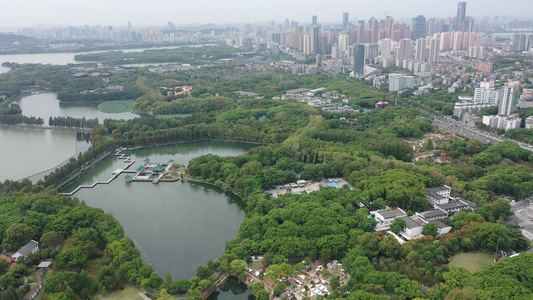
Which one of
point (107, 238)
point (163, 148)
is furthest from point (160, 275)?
point (163, 148)

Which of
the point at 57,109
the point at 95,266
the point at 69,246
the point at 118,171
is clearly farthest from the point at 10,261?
the point at 57,109

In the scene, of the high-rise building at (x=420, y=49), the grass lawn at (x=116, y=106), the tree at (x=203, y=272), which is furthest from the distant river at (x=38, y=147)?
the high-rise building at (x=420, y=49)

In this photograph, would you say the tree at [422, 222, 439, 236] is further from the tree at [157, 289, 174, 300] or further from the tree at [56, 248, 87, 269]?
the tree at [56, 248, 87, 269]

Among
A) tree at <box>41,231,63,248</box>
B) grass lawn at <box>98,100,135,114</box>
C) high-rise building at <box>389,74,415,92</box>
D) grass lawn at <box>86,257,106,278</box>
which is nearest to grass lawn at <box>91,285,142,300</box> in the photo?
grass lawn at <box>86,257,106,278</box>

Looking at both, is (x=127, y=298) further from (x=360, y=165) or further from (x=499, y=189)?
(x=499, y=189)

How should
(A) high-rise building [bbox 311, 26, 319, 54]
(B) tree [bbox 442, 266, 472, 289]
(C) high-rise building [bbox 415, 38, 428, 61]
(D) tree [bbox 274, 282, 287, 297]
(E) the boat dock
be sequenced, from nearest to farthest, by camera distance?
(B) tree [bbox 442, 266, 472, 289], (D) tree [bbox 274, 282, 287, 297], (E) the boat dock, (C) high-rise building [bbox 415, 38, 428, 61], (A) high-rise building [bbox 311, 26, 319, 54]
